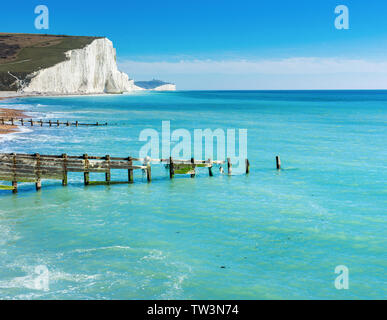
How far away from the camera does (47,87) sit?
541 feet

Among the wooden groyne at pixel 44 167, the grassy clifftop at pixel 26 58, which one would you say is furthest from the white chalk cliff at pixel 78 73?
the wooden groyne at pixel 44 167

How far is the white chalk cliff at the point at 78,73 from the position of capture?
16112 cm

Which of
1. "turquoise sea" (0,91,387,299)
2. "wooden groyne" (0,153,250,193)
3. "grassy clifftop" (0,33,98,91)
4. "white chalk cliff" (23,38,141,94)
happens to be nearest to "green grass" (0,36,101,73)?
"grassy clifftop" (0,33,98,91)

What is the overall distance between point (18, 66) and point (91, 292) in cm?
16963

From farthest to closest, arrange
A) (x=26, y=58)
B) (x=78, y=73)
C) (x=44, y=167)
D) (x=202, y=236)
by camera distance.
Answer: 1. (x=26, y=58)
2. (x=78, y=73)
3. (x=44, y=167)
4. (x=202, y=236)

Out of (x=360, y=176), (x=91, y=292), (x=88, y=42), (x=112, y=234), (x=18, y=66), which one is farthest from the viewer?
(x=88, y=42)

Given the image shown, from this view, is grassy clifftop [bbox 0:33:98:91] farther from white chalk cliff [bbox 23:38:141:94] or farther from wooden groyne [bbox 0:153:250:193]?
wooden groyne [bbox 0:153:250:193]

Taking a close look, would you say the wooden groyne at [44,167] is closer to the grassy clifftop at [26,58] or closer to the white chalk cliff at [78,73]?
the grassy clifftop at [26,58]

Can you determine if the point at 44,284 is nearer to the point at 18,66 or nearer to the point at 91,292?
Answer: the point at 91,292

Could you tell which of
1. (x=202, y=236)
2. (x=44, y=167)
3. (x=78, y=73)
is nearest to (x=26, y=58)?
(x=78, y=73)

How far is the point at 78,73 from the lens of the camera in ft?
579

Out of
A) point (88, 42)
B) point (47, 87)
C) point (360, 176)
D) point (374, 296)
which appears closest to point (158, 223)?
point (374, 296)

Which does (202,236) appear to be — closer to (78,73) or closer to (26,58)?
(78,73)

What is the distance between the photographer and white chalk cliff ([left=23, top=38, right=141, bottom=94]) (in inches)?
6344
